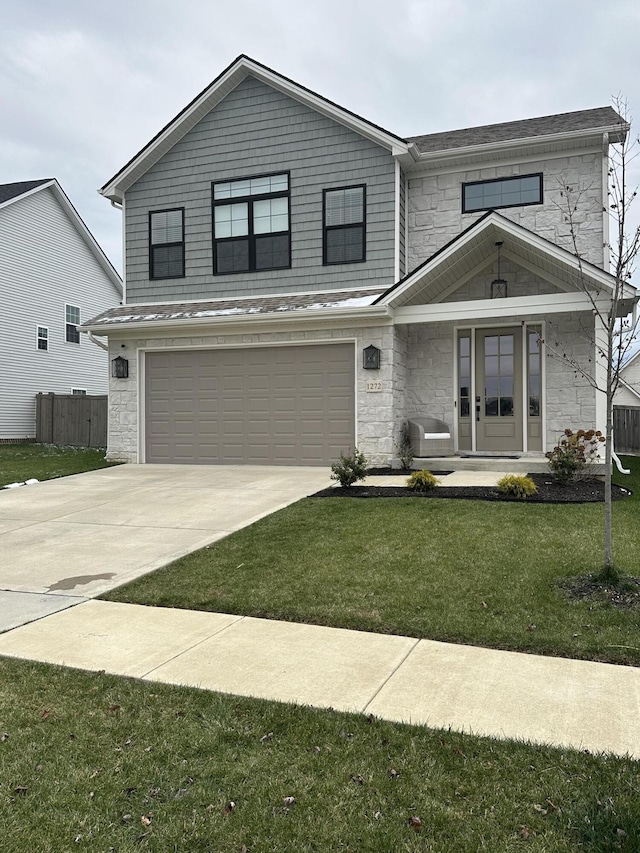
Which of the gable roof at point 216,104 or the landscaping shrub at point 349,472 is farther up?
the gable roof at point 216,104

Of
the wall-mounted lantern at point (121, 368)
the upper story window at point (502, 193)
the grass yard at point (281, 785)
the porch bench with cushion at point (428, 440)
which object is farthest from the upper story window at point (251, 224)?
the grass yard at point (281, 785)

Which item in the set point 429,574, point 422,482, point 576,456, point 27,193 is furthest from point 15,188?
point 429,574

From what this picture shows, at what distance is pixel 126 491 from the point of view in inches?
401

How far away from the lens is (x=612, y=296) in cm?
1011

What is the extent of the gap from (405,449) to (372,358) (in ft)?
6.02

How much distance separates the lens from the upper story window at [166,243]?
1447 cm

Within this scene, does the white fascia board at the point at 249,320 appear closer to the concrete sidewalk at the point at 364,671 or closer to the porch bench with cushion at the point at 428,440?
the porch bench with cushion at the point at 428,440

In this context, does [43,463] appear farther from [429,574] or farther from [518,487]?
[429,574]

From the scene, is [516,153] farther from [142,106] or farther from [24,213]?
[24,213]

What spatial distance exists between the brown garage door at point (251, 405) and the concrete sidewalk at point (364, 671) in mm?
8110

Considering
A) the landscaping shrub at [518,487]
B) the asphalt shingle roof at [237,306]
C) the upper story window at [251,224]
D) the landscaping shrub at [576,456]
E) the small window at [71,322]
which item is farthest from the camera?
the small window at [71,322]

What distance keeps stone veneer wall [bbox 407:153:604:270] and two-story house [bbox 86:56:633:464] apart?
0.03 m

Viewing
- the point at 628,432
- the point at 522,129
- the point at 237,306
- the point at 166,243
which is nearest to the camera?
the point at 522,129

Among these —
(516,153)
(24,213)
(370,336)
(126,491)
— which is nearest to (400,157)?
(516,153)
